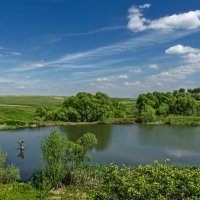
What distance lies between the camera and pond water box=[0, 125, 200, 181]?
5059cm

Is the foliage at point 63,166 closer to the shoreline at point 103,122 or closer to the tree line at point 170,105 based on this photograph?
the shoreline at point 103,122

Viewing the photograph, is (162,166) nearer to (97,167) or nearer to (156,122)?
(97,167)

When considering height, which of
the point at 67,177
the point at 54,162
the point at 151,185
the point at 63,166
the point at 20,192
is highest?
the point at 151,185

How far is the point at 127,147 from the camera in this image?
205ft

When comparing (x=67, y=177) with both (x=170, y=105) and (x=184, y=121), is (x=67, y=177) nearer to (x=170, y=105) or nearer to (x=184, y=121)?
(x=184, y=121)

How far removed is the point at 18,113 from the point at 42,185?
103166mm

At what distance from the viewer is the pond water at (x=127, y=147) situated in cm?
5059

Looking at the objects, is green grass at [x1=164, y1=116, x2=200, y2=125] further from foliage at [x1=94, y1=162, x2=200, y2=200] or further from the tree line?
foliage at [x1=94, y1=162, x2=200, y2=200]

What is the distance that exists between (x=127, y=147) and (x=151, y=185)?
4451 cm

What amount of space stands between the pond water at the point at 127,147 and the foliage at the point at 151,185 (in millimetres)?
23896

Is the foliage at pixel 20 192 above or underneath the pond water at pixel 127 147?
underneath

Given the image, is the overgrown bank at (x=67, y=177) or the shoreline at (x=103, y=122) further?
the shoreline at (x=103, y=122)

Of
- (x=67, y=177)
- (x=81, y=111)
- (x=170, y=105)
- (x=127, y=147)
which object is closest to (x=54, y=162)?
(x=67, y=177)

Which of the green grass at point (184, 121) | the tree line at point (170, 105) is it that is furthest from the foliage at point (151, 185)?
the tree line at point (170, 105)
